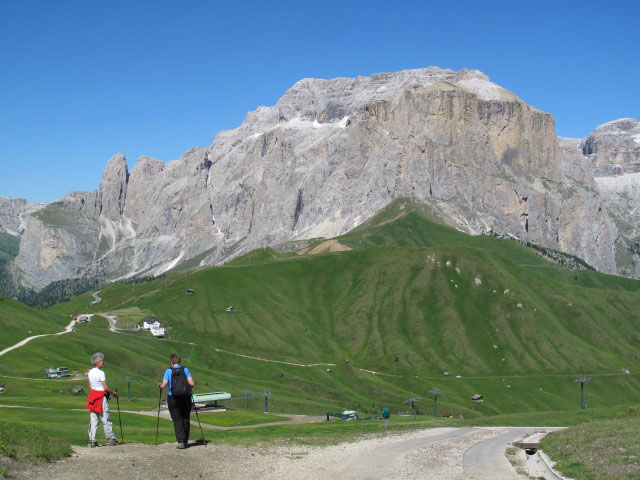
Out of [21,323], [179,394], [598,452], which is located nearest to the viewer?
[179,394]

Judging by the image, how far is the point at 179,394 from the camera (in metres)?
29.0

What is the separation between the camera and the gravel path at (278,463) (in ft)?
81.8

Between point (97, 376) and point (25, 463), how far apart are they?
6.31 m

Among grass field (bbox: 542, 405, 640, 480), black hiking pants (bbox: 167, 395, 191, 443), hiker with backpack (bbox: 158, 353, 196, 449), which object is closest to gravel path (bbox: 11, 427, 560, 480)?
black hiking pants (bbox: 167, 395, 191, 443)

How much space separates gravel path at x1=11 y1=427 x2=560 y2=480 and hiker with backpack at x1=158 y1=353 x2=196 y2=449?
3.43 feet

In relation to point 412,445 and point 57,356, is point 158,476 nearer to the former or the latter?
point 412,445

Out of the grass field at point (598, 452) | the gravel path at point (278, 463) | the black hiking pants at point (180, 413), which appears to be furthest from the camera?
the black hiking pants at point (180, 413)

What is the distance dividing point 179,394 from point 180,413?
1140 mm

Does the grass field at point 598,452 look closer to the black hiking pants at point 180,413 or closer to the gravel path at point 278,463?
the gravel path at point 278,463

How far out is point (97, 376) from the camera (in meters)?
30.3

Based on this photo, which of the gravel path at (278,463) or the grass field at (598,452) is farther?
the grass field at (598,452)

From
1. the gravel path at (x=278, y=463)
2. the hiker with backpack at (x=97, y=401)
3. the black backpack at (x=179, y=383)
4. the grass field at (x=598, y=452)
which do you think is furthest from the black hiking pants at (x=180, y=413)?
the grass field at (x=598, y=452)

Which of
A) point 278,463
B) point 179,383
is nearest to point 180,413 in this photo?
point 179,383

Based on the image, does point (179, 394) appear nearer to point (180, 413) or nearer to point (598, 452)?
point (180, 413)
